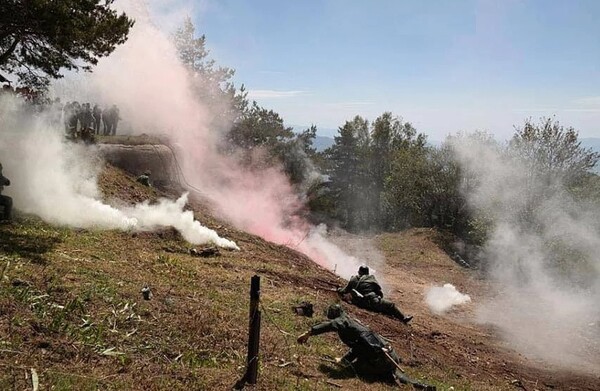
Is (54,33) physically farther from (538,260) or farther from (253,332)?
(538,260)

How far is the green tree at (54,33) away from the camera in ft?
33.7

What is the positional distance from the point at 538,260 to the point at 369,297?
17224 millimetres

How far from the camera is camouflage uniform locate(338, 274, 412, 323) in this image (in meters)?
13.2

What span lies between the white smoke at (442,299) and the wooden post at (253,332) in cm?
1231

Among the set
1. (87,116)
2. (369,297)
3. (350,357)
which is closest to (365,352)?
(350,357)

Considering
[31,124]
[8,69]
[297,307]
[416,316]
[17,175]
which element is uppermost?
[8,69]

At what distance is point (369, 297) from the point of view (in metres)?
13.2

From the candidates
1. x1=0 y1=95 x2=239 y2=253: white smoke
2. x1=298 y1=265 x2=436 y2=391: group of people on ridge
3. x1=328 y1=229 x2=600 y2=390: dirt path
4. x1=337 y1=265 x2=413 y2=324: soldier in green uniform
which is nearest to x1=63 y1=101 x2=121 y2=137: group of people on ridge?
x1=0 y1=95 x2=239 y2=253: white smoke

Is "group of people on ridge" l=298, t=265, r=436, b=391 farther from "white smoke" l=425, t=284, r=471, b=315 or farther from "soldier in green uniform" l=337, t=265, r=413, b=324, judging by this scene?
"white smoke" l=425, t=284, r=471, b=315

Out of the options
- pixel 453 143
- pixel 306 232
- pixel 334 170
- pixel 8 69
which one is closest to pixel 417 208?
→ pixel 453 143

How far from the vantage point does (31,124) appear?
54.5 feet

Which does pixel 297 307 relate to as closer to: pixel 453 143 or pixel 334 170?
pixel 453 143

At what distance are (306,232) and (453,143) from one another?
17025 millimetres

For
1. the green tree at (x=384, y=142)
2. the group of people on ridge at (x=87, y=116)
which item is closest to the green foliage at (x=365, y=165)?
the green tree at (x=384, y=142)
